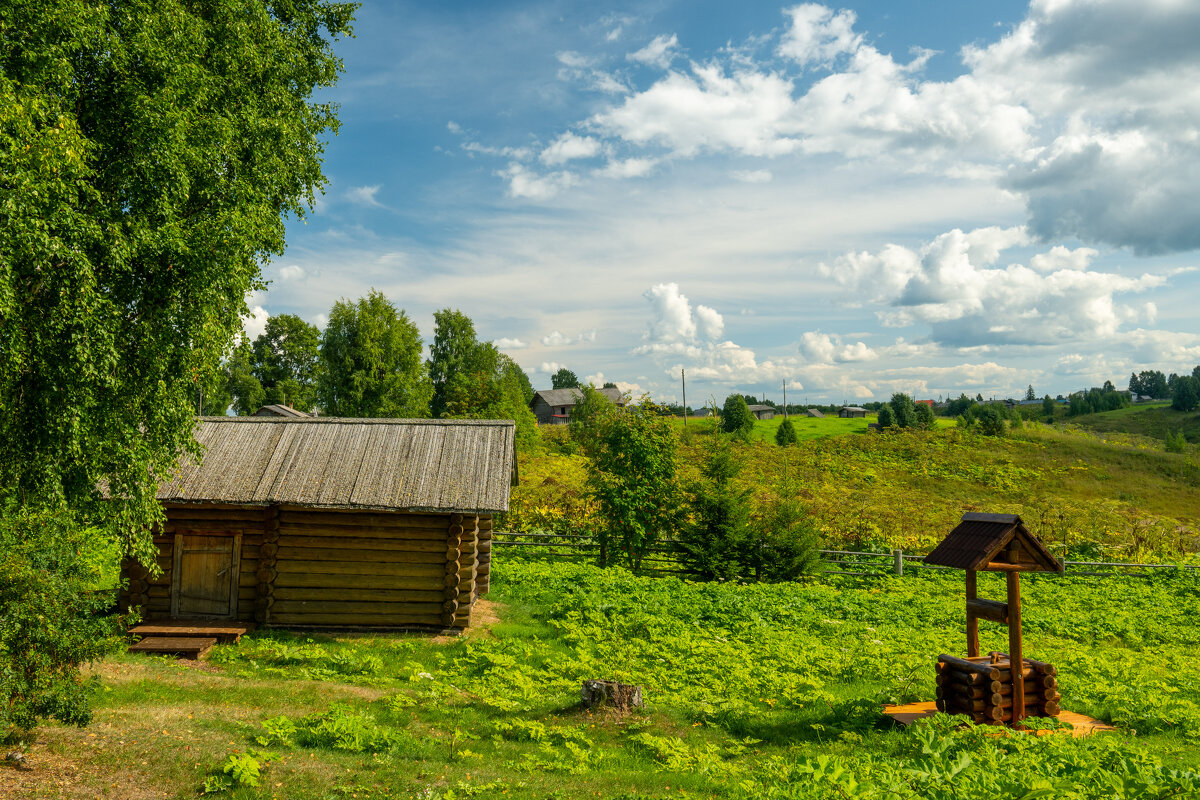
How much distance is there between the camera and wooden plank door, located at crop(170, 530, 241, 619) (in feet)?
47.7

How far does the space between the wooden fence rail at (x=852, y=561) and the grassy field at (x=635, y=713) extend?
564cm

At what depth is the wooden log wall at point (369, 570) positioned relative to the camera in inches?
577

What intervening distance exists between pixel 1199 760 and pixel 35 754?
13193 millimetres

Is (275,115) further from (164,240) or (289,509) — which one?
(289,509)

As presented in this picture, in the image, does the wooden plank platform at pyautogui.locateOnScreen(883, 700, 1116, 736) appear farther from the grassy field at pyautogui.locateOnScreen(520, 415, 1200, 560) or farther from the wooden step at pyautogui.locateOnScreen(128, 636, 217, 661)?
the grassy field at pyautogui.locateOnScreen(520, 415, 1200, 560)

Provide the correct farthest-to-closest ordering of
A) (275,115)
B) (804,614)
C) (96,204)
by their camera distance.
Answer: (804,614), (275,115), (96,204)

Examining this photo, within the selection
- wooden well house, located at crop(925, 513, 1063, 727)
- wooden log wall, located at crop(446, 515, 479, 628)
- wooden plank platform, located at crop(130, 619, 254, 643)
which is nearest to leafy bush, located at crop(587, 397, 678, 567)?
wooden log wall, located at crop(446, 515, 479, 628)

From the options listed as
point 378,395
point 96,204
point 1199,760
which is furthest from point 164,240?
point 378,395

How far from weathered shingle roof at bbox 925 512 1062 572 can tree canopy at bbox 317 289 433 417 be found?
40976 mm

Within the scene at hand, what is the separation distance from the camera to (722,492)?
2117 cm

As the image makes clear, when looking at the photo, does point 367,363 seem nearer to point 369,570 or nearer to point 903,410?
point 369,570

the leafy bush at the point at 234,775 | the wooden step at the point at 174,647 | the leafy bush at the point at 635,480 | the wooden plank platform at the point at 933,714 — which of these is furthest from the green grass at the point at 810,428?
the leafy bush at the point at 234,775

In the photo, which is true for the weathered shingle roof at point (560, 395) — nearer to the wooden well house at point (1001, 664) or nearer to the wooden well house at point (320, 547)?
the wooden well house at point (320, 547)

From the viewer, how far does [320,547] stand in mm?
14766
